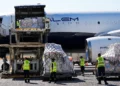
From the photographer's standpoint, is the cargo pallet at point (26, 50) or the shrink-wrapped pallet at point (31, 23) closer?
the cargo pallet at point (26, 50)

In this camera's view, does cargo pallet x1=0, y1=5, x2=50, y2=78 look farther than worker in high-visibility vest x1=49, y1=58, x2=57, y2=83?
Yes

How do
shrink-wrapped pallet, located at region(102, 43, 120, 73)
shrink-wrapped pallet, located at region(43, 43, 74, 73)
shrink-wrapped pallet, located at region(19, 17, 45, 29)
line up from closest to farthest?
1. shrink-wrapped pallet, located at region(102, 43, 120, 73)
2. shrink-wrapped pallet, located at region(43, 43, 74, 73)
3. shrink-wrapped pallet, located at region(19, 17, 45, 29)

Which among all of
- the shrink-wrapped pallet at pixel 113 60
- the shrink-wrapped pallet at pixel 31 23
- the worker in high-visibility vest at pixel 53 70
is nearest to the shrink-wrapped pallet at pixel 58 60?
the worker in high-visibility vest at pixel 53 70

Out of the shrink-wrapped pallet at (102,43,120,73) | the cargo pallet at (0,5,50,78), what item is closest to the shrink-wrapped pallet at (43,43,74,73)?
the cargo pallet at (0,5,50,78)

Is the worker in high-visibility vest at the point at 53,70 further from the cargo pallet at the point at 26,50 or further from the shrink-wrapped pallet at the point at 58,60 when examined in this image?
the cargo pallet at the point at 26,50

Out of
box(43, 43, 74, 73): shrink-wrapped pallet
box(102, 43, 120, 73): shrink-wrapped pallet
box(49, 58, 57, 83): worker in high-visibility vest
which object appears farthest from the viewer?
box(43, 43, 74, 73): shrink-wrapped pallet

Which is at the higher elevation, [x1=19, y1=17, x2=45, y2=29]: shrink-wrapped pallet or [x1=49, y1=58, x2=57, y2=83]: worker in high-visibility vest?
[x1=19, y1=17, x2=45, y2=29]: shrink-wrapped pallet

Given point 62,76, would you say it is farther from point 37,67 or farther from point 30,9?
point 30,9

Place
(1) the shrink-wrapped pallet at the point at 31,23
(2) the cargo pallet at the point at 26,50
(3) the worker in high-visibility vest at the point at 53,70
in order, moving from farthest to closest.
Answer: (1) the shrink-wrapped pallet at the point at 31,23
(2) the cargo pallet at the point at 26,50
(3) the worker in high-visibility vest at the point at 53,70

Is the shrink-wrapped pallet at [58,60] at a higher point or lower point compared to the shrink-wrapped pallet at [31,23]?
lower

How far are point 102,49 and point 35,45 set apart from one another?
5219mm

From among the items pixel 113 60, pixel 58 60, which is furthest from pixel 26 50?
pixel 113 60

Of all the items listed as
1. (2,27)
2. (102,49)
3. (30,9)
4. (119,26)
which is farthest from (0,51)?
(119,26)

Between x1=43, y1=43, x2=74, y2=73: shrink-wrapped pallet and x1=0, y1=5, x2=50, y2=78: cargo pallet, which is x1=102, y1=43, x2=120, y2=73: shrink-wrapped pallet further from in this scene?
x1=0, y1=5, x2=50, y2=78: cargo pallet
